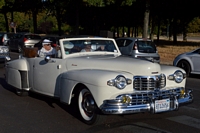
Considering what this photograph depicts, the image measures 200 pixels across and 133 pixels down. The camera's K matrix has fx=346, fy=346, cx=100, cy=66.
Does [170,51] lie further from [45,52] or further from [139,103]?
[139,103]

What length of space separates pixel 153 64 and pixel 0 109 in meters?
3.59

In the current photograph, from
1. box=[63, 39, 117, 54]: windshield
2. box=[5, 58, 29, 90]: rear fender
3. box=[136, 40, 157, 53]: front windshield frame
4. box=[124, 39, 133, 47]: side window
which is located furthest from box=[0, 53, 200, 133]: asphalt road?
box=[124, 39, 133, 47]: side window

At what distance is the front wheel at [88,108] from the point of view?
616cm

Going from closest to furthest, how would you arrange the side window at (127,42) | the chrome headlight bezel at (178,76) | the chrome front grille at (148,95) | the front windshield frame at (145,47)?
the chrome front grille at (148,95), the chrome headlight bezel at (178,76), the front windshield frame at (145,47), the side window at (127,42)

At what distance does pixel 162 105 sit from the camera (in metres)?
5.88

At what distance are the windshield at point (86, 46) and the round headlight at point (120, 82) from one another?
181cm

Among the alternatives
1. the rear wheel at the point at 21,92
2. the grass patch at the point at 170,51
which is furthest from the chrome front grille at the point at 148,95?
the grass patch at the point at 170,51

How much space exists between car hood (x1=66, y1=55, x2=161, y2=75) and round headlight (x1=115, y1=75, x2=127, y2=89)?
1.08 ft

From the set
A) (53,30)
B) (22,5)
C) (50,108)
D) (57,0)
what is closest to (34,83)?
(50,108)

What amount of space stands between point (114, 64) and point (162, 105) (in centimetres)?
122

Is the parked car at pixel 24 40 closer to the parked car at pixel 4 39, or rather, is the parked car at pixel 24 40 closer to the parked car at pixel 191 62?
the parked car at pixel 4 39

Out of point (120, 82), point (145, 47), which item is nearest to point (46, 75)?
point (120, 82)

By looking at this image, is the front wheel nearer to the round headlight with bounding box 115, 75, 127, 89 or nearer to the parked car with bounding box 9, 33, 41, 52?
the round headlight with bounding box 115, 75, 127, 89

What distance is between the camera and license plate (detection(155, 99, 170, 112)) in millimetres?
5816
